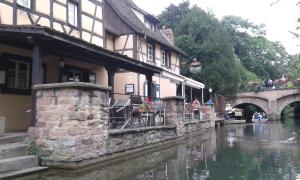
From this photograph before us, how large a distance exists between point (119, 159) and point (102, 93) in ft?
5.96

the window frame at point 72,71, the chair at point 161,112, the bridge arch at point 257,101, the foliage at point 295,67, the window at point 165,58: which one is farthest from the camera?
the bridge arch at point 257,101

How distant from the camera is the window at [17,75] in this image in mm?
10945

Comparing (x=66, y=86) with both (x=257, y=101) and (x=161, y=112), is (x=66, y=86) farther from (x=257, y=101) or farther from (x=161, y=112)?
(x=257, y=101)

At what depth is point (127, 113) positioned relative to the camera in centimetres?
1136

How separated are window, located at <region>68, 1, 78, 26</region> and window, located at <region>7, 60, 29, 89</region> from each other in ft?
8.71

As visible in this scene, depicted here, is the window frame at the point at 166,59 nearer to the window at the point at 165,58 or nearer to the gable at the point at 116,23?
the window at the point at 165,58

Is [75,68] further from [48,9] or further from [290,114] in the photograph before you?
[290,114]

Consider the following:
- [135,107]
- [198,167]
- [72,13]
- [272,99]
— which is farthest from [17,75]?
[272,99]

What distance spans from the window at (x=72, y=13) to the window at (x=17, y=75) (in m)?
2.65

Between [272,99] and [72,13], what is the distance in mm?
30915

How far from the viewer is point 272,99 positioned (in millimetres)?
39156

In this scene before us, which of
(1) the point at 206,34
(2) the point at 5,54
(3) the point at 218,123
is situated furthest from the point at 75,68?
(1) the point at 206,34

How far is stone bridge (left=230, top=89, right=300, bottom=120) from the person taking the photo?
38500mm

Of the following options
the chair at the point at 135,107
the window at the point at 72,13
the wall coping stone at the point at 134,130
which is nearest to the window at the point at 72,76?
the window at the point at 72,13
